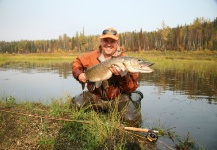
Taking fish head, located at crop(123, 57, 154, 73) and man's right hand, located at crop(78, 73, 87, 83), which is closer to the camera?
fish head, located at crop(123, 57, 154, 73)

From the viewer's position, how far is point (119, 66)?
3951 mm

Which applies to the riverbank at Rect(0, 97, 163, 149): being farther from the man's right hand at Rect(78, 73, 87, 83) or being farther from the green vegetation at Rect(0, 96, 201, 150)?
the man's right hand at Rect(78, 73, 87, 83)

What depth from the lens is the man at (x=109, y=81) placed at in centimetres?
476

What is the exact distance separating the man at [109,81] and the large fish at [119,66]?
37 centimetres

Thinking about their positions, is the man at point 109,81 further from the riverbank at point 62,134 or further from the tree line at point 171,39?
the tree line at point 171,39

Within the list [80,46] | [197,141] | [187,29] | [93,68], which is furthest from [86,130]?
[80,46]

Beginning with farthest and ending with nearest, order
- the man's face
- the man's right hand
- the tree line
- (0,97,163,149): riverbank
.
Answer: the tree line, the man's face, the man's right hand, (0,97,163,149): riverbank

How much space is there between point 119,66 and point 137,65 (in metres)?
0.37

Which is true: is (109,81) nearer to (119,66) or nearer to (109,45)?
(109,45)

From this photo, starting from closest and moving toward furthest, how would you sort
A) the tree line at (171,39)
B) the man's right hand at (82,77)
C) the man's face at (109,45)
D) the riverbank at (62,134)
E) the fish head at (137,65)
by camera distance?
the riverbank at (62,134) < the fish head at (137,65) < the man's right hand at (82,77) < the man's face at (109,45) < the tree line at (171,39)

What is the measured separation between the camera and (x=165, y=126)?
5.12 m

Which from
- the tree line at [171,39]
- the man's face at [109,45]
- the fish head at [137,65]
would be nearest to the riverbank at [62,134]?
the fish head at [137,65]

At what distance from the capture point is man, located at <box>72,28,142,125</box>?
476 cm

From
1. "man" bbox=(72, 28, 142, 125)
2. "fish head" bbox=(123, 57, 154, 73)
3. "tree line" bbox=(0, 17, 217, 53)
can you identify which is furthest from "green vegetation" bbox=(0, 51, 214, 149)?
"tree line" bbox=(0, 17, 217, 53)
